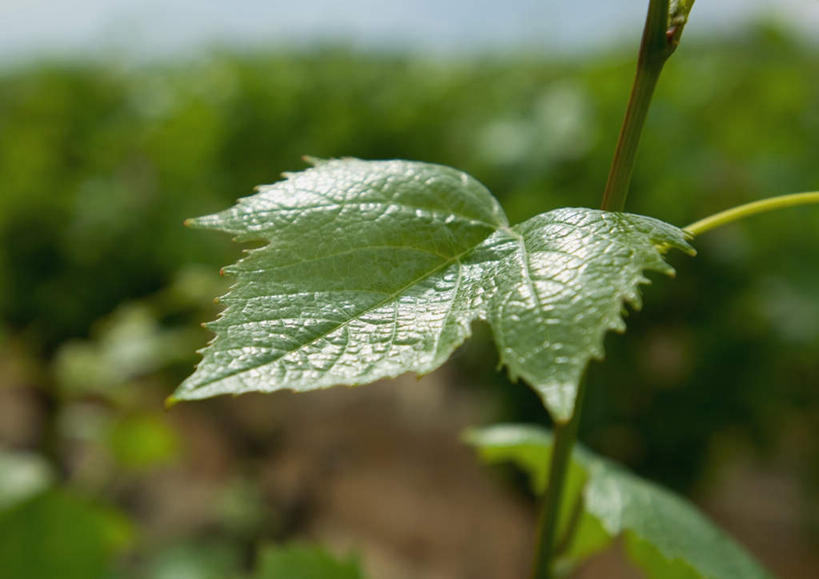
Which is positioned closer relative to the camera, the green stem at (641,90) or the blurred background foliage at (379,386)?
the green stem at (641,90)

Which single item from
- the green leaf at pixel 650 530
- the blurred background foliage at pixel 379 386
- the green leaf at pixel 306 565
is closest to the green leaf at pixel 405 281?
the green leaf at pixel 650 530

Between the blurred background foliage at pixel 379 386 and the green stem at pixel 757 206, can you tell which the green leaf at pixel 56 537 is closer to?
the blurred background foliage at pixel 379 386

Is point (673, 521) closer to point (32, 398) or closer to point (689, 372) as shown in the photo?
point (689, 372)

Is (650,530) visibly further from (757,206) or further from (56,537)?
(56,537)

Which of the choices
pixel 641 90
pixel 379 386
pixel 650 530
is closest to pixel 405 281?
pixel 641 90

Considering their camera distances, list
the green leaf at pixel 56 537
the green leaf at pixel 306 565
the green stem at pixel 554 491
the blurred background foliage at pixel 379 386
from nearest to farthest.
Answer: the green stem at pixel 554 491, the green leaf at pixel 306 565, the green leaf at pixel 56 537, the blurred background foliage at pixel 379 386

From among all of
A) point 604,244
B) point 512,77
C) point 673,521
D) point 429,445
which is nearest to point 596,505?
point 673,521

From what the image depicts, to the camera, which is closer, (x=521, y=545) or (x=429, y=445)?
(x=521, y=545)
